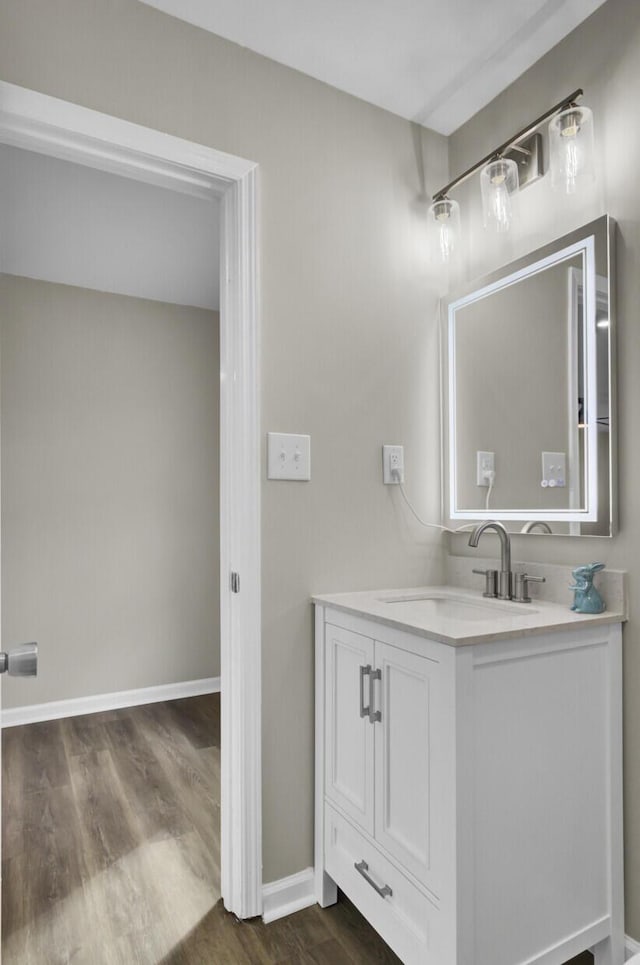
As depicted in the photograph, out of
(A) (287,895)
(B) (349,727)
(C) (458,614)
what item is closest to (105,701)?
(A) (287,895)

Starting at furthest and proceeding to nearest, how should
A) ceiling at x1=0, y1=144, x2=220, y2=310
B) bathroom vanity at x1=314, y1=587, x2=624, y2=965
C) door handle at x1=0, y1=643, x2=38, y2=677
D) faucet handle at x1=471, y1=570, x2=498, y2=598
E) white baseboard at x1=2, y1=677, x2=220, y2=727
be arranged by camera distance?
white baseboard at x1=2, y1=677, x2=220, y2=727 < ceiling at x1=0, y1=144, x2=220, y2=310 < faucet handle at x1=471, y1=570, x2=498, y2=598 < bathroom vanity at x1=314, y1=587, x2=624, y2=965 < door handle at x1=0, y1=643, x2=38, y2=677

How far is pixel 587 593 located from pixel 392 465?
694mm

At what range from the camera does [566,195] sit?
1.60 metres

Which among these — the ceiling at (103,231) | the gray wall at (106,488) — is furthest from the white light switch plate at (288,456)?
the gray wall at (106,488)

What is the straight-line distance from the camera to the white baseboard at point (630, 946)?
4.46 ft

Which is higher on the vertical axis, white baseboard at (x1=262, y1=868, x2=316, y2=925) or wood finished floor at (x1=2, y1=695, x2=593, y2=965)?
white baseboard at (x1=262, y1=868, x2=316, y2=925)

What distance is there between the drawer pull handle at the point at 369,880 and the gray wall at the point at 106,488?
2280mm

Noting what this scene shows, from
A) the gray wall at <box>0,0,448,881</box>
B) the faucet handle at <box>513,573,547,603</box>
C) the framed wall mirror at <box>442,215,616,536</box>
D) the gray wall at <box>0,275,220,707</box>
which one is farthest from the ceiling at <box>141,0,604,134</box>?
the gray wall at <box>0,275,220,707</box>

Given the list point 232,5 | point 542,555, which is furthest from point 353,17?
point 542,555

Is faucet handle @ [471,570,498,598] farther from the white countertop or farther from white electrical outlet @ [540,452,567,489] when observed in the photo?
white electrical outlet @ [540,452,567,489]

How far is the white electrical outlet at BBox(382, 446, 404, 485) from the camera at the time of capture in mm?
1847

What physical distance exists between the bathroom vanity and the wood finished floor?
0.71ft

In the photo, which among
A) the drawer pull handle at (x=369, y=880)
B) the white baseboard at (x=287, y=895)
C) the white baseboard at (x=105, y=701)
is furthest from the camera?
the white baseboard at (x=105, y=701)

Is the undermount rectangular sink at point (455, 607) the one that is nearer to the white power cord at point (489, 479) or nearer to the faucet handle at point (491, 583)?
the faucet handle at point (491, 583)
